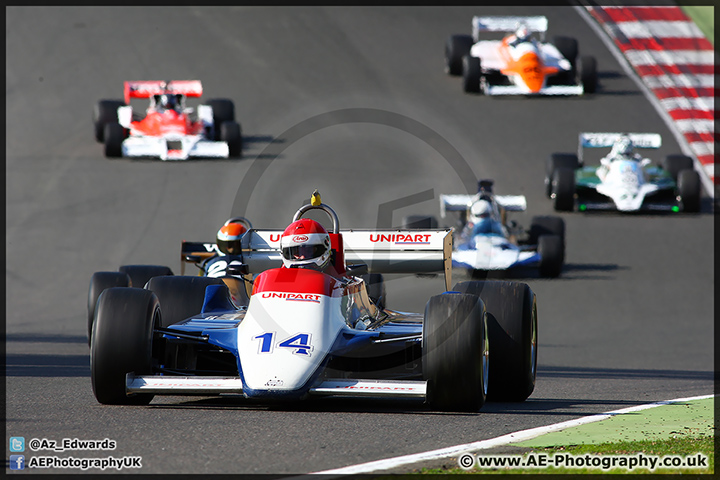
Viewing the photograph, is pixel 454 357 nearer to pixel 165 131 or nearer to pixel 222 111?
pixel 165 131

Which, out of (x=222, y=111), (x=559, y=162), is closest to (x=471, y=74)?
(x=559, y=162)

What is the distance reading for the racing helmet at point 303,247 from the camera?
9.07 meters

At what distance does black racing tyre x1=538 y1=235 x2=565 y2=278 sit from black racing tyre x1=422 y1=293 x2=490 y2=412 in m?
10.5

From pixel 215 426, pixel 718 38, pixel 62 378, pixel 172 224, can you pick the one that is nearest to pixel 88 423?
pixel 215 426

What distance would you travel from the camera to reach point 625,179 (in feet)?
74.0

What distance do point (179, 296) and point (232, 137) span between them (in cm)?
1474

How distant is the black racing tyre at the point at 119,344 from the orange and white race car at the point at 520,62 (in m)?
20.9

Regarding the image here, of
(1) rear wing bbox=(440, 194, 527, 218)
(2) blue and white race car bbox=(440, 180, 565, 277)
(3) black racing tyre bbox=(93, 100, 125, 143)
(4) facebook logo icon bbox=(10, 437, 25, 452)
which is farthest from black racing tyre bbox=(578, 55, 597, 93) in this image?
(4) facebook logo icon bbox=(10, 437, 25, 452)

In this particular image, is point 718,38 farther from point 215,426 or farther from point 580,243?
point 215,426

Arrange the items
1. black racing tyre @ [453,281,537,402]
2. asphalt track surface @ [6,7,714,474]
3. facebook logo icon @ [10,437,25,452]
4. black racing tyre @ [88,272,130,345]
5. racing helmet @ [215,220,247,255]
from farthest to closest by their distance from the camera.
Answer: racing helmet @ [215,220,247,255] < black racing tyre @ [88,272,130,345] < black racing tyre @ [453,281,537,402] < asphalt track surface @ [6,7,714,474] < facebook logo icon @ [10,437,25,452]

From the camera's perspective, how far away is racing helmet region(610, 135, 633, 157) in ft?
73.3

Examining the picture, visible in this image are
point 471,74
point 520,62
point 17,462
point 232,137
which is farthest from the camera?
point 471,74

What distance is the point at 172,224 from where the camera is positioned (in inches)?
849

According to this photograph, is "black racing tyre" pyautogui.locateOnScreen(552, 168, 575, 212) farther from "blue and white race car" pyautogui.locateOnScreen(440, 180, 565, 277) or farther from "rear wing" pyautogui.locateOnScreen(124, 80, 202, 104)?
"rear wing" pyautogui.locateOnScreen(124, 80, 202, 104)
